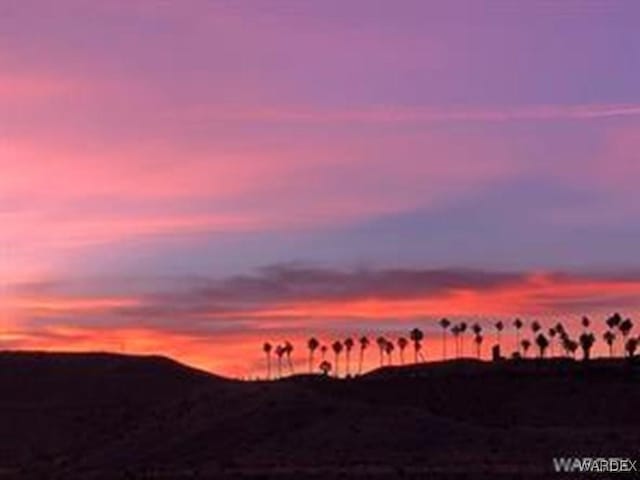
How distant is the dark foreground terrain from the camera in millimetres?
79625

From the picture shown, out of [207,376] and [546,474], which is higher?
[207,376]

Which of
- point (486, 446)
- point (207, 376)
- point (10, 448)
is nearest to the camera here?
point (486, 446)

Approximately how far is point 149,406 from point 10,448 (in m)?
15.0

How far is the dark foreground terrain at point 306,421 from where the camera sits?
79.6 meters

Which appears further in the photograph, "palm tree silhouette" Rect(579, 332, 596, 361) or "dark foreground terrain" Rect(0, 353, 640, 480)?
"palm tree silhouette" Rect(579, 332, 596, 361)

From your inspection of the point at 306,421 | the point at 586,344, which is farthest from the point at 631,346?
the point at 306,421

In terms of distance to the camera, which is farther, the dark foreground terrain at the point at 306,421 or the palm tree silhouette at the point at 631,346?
the palm tree silhouette at the point at 631,346

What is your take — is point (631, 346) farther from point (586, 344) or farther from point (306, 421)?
point (306, 421)

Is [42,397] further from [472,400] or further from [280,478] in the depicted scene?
[280,478]

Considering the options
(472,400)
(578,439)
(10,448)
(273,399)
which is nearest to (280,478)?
(578,439)

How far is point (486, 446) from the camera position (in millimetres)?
82188

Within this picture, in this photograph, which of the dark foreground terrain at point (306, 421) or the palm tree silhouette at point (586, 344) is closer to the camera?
the dark foreground terrain at point (306, 421)

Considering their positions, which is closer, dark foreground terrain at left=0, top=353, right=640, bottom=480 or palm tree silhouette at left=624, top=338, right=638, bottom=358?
dark foreground terrain at left=0, top=353, right=640, bottom=480

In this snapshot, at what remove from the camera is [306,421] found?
95062mm
